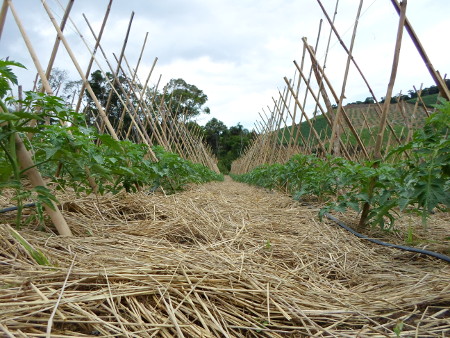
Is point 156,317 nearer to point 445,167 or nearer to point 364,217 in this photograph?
point 445,167

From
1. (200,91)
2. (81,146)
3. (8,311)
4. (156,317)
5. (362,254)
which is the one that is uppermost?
(200,91)

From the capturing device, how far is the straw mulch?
89cm

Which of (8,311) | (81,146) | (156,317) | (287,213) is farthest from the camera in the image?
(287,213)

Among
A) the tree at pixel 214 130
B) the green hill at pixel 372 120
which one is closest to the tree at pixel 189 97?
the tree at pixel 214 130

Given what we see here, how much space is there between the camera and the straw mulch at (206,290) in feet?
2.93

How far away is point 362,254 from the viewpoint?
1.95m

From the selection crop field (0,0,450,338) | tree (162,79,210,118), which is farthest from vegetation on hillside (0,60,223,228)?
tree (162,79,210,118)

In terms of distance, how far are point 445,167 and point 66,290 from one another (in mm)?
1920

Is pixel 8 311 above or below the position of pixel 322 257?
above

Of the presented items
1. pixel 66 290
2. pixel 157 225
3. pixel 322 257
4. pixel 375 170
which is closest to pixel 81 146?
pixel 157 225

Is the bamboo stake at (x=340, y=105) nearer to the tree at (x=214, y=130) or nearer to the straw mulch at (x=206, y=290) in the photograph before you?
the straw mulch at (x=206, y=290)

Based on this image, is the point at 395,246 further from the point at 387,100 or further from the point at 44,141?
the point at 44,141

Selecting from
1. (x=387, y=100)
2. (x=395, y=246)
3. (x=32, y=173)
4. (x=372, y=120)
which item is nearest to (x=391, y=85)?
(x=387, y=100)

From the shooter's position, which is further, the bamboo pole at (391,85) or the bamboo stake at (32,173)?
the bamboo pole at (391,85)
